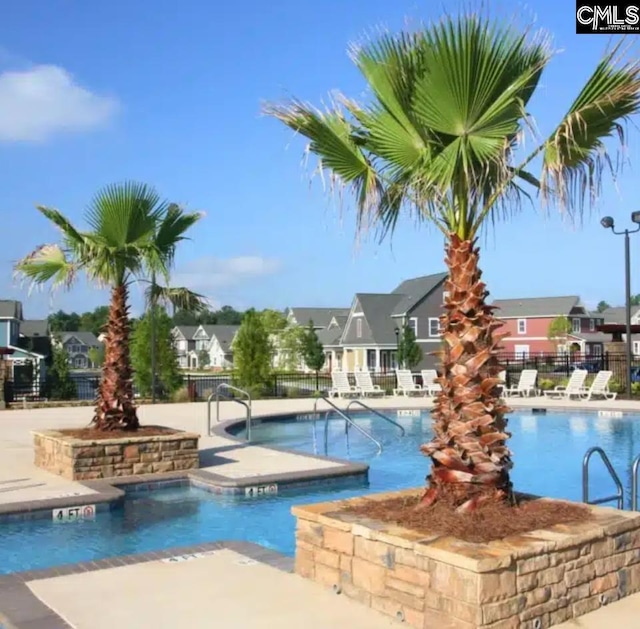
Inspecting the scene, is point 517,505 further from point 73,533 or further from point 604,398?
point 604,398

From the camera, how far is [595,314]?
60875mm

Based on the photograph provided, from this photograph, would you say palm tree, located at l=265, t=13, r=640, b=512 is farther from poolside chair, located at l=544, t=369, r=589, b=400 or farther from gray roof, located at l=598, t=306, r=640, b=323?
gray roof, located at l=598, t=306, r=640, b=323

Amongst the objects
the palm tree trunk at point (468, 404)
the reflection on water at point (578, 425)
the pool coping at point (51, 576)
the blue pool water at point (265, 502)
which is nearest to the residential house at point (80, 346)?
the reflection on water at point (578, 425)

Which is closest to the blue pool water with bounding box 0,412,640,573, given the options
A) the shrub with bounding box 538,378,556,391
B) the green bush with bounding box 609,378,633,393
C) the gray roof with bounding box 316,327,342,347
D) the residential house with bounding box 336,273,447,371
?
the green bush with bounding box 609,378,633,393

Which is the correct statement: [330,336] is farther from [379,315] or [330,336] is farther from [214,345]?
[214,345]

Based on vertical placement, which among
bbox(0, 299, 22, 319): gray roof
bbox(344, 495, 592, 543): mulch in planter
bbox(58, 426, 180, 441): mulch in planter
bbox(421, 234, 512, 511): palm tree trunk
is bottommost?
bbox(344, 495, 592, 543): mulch in planter

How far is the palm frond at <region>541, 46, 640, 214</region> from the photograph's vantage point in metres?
5.02

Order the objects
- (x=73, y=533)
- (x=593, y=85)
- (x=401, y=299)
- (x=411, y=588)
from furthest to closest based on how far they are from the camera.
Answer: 1. (x=401, y=299)
2. (x=73, y=533)
3. (x=593, y=85)
4. (x=411, y=588)

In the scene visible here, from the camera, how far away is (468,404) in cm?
519

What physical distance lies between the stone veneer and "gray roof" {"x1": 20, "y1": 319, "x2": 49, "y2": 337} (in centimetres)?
5434

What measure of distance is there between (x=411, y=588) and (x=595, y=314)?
60308 mm

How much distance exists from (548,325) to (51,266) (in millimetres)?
49939

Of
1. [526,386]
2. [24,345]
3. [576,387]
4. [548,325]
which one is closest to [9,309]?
[24,345]

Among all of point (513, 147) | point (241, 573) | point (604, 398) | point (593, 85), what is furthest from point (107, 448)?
point (604, 398)
